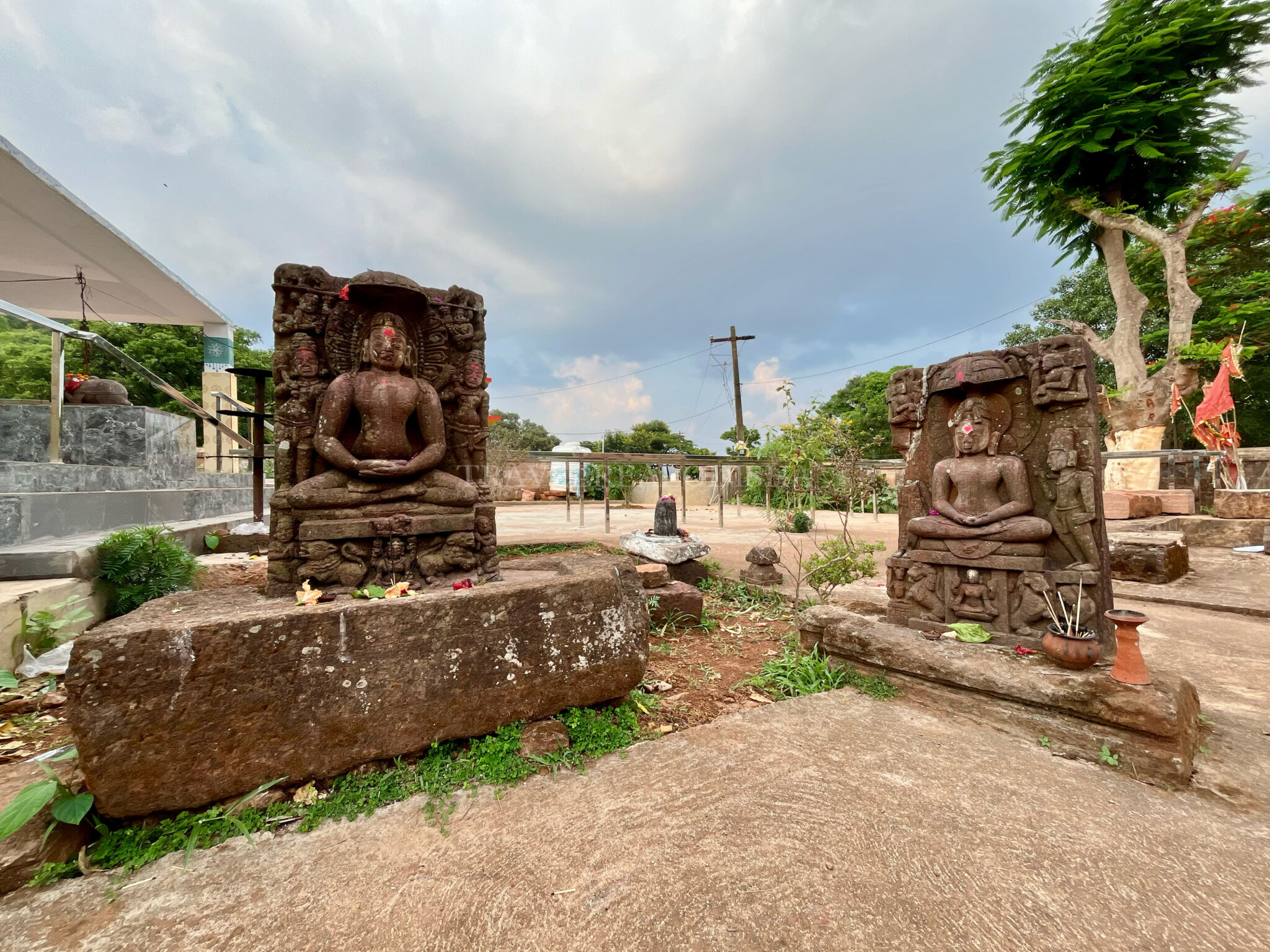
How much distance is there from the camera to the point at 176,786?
5.63 ft

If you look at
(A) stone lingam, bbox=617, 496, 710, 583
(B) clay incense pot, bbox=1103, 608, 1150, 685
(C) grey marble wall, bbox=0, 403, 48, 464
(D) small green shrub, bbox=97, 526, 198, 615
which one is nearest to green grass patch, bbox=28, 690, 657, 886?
(B) clay incense pot, bbox=1103, 608, 1150, 685

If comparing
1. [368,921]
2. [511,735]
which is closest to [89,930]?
[368,921]

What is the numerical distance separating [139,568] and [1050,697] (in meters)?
6.01

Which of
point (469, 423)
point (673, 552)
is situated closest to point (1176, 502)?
point (673, 552)

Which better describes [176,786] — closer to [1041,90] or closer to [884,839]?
[884,839]

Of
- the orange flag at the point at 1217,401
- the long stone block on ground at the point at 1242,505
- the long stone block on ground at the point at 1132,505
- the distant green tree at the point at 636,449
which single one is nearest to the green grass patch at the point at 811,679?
the long stone block on ground at the point at 1132,505

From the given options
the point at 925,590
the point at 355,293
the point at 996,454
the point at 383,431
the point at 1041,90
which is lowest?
the point at 925,590

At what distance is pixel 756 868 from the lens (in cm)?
151

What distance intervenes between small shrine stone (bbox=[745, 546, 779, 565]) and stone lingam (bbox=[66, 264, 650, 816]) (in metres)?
3.38

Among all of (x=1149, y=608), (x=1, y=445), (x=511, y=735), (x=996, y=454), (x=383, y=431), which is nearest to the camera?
(x=511, y=735)

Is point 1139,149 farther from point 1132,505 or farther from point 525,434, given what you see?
point 525,434

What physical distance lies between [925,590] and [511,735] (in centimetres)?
281

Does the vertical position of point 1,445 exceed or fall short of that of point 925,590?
it exceeds it

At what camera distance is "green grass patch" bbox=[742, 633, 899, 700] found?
2.87 meters
